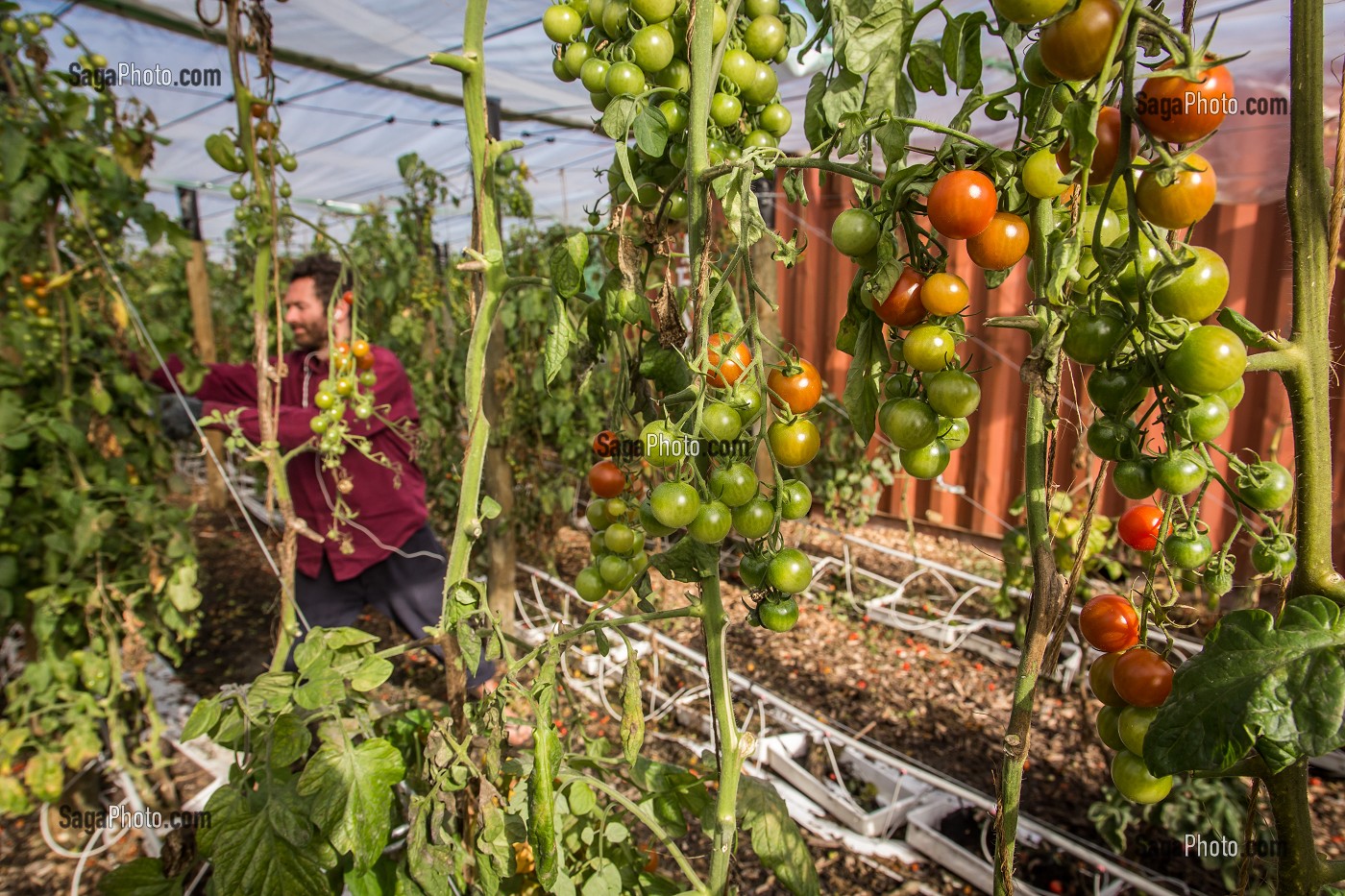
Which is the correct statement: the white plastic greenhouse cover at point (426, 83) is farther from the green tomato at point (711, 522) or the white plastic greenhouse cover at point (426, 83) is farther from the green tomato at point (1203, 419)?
the green tomato at point (1203, 419)

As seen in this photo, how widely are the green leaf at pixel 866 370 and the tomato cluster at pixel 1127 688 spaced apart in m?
0.27

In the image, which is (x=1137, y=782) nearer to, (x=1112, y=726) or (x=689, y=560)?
(x=1112, y=726)

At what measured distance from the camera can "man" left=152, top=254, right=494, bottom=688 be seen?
2.56 metres

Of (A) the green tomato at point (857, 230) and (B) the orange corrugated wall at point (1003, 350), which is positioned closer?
(A) the green tomato at point (857, 230)

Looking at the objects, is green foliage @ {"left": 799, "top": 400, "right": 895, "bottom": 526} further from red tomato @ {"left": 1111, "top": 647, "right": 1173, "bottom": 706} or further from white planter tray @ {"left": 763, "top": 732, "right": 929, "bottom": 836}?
red tomato @ {"left": 1111, "top": 647, "right": 1173, "bottom": 706}

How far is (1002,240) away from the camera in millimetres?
568

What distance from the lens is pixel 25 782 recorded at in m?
2.06

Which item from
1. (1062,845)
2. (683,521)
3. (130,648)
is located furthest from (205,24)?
(1062,845)

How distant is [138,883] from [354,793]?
53cm

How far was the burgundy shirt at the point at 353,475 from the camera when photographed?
2.54m

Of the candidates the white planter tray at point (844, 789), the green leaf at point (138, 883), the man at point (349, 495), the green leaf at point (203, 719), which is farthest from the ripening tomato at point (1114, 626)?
the man at point (349, 495)

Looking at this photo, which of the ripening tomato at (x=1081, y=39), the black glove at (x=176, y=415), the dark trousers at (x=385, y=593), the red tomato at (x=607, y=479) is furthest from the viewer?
the dark trousers at (x=385, y=593)

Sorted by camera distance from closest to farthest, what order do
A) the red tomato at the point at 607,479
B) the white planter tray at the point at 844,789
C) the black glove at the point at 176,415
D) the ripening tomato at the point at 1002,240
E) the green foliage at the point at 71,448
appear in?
the ripening tomato at the point at 1002,240 < the red tomato at the point at 607,479 < the green foliage at the point at 71,448 < the white planter tray at the point at 844,789 < the black glove at the point at 176,415

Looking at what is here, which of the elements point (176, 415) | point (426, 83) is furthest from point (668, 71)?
point (426, 83)
